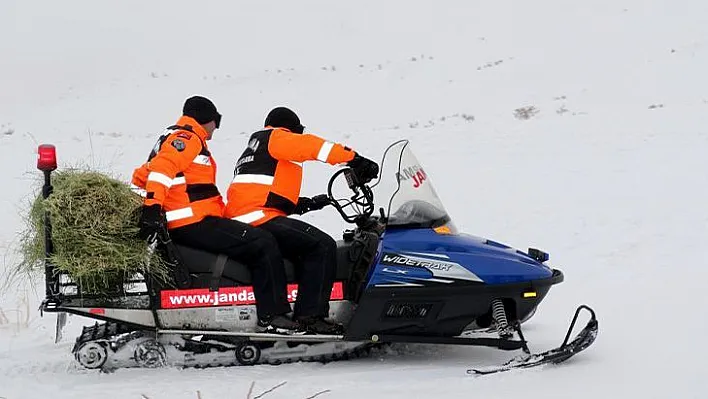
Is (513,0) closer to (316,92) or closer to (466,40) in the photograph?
(466,40)

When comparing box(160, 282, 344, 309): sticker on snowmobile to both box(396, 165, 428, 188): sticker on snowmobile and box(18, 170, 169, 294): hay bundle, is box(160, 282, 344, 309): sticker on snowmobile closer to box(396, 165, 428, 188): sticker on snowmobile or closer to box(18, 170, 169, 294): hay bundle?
box(18, 170, 169, 294): hay bundle

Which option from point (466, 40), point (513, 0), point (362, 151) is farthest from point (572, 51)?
point (362, 151)

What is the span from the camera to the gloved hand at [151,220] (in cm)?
511

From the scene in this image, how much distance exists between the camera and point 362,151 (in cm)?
1205

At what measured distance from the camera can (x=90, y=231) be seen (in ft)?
16.8

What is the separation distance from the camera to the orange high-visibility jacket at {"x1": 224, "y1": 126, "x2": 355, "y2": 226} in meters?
5.48

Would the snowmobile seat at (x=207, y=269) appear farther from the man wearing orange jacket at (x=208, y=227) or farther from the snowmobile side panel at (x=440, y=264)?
the snowmobile side panel at (x=440, y=264)

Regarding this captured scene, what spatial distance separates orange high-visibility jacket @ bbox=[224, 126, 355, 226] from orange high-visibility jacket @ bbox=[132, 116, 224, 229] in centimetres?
16

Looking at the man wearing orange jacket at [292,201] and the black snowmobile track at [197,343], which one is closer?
the man wearing orange jacket at [292,201]

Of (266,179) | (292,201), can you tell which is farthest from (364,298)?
(266,179)

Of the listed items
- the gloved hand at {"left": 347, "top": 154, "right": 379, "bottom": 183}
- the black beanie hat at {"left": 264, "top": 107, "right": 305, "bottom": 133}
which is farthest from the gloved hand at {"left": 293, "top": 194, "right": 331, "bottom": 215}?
the gloved hand at {"left": 347, "top": 154, "right": 379, "bottom": 183}

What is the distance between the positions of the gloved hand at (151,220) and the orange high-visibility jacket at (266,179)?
575 mm

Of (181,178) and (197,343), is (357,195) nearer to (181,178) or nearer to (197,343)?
(181,178)

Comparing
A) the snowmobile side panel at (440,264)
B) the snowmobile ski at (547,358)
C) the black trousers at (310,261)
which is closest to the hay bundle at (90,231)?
the black trousers at (310,261)
